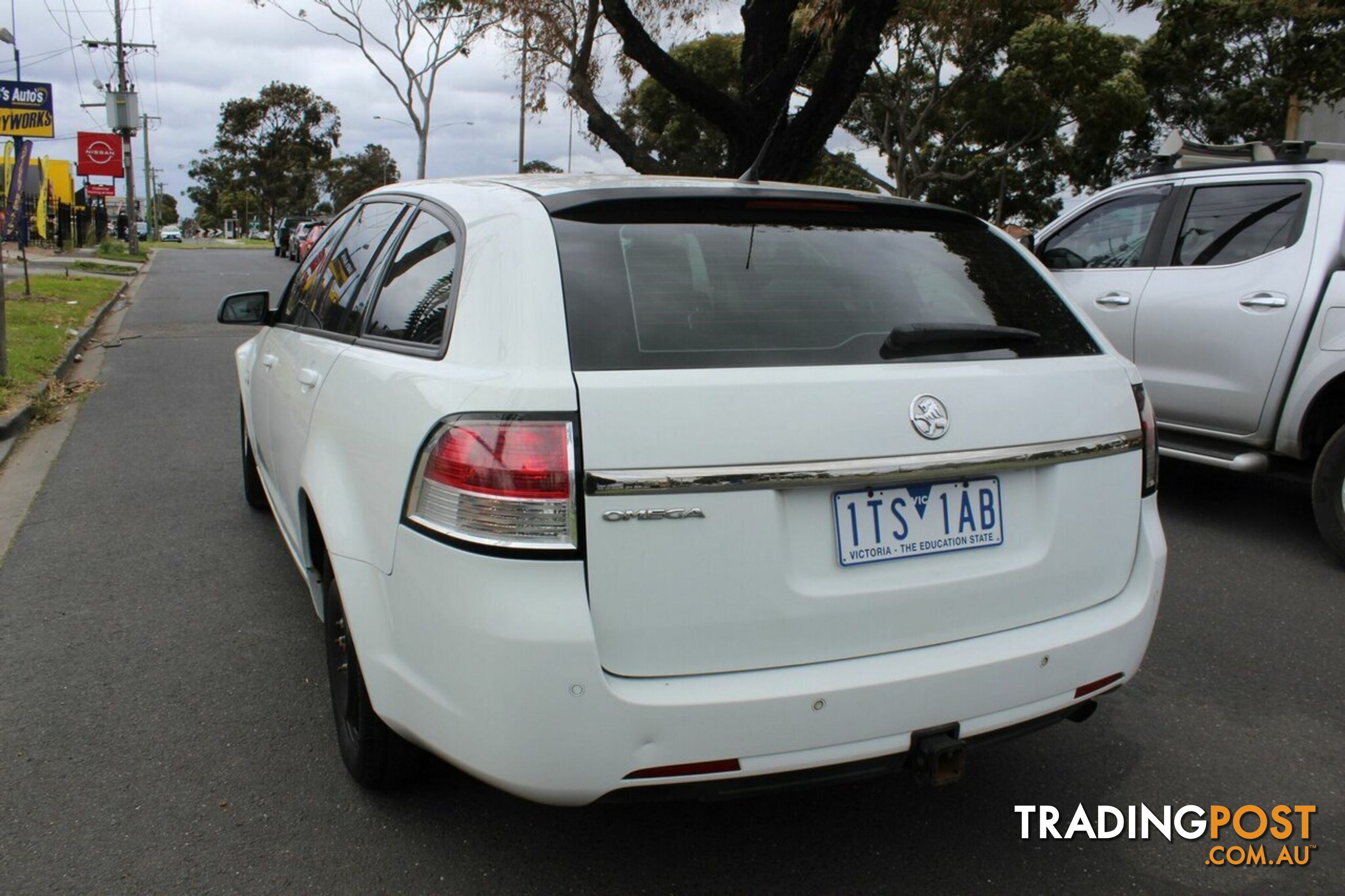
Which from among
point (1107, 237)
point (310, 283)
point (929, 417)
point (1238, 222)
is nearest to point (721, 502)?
point (929, 417)

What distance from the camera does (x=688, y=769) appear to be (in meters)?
2.11

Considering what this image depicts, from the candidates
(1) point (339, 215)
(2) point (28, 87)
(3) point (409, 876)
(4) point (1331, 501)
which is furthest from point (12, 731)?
(2) point (28, 87)

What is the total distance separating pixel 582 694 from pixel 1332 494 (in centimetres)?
430

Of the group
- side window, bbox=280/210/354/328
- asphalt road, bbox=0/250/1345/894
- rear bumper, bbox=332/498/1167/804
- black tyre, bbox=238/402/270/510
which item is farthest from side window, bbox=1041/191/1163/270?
black tyre, bbox=238/402/270/510

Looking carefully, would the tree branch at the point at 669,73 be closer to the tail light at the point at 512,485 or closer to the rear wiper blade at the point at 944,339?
the rear wiper blade at the point at 944,339

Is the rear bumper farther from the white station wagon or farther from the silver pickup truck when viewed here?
the silver pickup truck

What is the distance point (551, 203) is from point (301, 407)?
125 centimetres

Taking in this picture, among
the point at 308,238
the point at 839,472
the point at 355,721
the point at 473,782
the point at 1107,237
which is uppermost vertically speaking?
the point at 308,238

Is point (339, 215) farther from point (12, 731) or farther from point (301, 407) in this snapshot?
point (12, 731)

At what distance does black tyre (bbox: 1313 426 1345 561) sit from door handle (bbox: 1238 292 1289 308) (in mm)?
660

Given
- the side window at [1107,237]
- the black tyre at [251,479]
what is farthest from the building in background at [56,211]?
the side window at [1107,237]

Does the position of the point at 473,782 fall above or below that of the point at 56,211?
below

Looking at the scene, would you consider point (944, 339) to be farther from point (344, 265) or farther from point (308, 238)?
point (308, 238)

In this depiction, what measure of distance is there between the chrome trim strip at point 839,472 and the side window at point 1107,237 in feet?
13.4
